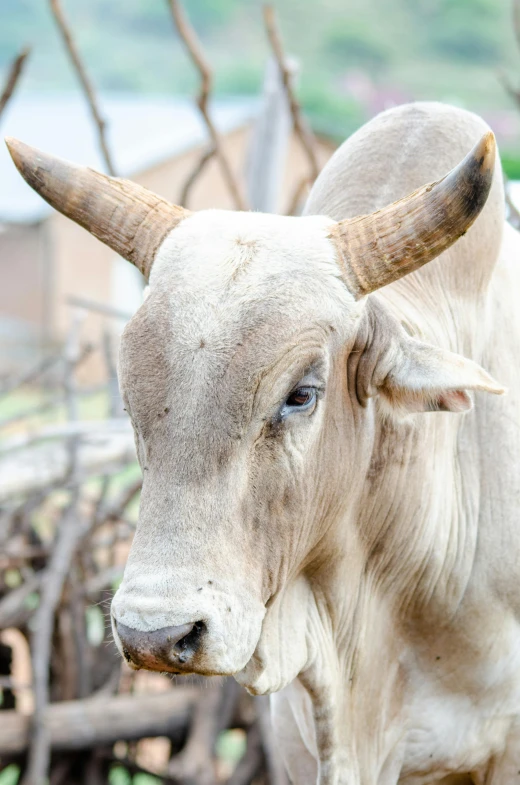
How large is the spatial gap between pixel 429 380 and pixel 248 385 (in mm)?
363

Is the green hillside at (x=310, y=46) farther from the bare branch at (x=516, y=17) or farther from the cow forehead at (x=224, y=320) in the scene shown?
the cow forehead at (x=224, y=320)

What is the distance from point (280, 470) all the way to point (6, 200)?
16436 mm

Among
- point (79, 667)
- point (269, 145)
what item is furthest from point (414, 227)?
point (269, 145)

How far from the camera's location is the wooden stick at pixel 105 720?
4.07 m

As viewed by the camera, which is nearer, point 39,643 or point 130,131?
point 39,643

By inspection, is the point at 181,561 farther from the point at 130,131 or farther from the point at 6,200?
the point at 130,131

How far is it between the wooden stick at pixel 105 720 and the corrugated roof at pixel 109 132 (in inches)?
494

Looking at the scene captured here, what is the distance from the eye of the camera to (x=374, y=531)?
248 centimetres

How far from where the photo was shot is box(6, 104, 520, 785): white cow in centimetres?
199

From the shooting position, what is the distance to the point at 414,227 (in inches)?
80.9

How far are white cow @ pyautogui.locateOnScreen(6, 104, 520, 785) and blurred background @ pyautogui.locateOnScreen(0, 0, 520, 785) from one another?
0.43 m

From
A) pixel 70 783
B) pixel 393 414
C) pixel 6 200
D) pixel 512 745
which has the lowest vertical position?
pixel 6 200

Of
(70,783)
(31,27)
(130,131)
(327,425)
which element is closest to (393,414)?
(327,425)

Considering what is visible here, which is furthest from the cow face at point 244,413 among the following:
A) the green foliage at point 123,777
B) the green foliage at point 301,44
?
the green foliage at point 301,44
